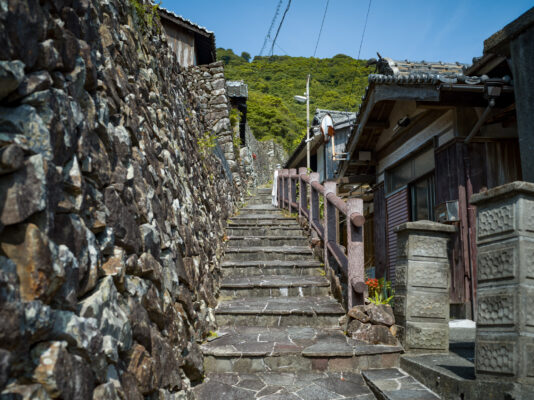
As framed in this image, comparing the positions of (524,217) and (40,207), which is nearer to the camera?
(40,207)

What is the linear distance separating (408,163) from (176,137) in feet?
17.4

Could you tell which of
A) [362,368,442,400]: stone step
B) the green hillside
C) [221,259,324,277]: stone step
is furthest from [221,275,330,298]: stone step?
the green hillside

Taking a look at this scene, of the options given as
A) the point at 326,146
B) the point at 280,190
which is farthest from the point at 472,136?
the point at 326,146

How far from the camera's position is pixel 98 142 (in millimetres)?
2436

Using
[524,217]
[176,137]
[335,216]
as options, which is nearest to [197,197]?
[176,137]

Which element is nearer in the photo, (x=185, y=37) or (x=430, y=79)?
(x=430, y=79)

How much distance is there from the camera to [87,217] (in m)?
2.16

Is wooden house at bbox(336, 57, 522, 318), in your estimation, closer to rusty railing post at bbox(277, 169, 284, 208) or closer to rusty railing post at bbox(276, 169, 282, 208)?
rusty railing post at bbox(277, 169, 284, 208)

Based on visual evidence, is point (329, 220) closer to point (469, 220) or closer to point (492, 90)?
point (469, 220)

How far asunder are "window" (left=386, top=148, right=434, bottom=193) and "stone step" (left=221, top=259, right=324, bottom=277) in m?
2.71

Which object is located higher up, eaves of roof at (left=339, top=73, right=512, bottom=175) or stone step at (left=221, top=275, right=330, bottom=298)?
eaves of roof at (left=339, top=73, right=512, bottom=175)

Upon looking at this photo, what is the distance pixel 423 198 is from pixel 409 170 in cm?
77

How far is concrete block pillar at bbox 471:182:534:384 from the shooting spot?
2.56m

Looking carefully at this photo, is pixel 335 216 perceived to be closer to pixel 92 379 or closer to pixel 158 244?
pixel 158 244
